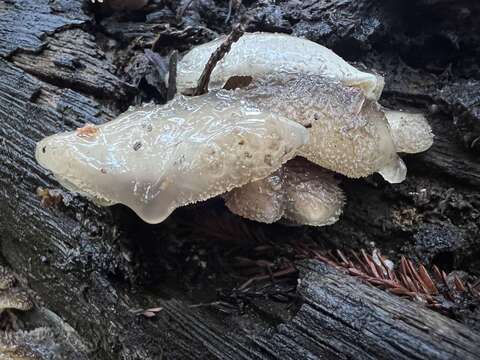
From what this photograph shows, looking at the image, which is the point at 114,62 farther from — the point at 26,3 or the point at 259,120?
the point at 259,120

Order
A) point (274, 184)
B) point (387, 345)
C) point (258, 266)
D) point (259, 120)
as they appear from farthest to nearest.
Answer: point (258, 266) → point (274, 184) → point (259, 120) → point (387, 345)

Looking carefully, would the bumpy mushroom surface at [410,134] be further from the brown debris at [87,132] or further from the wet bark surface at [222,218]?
the brown debris at [87,132]

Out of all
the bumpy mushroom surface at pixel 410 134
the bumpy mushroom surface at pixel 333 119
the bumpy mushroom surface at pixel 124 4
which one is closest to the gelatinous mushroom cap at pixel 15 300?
the bumpy mushroom surface at pixel 333 119

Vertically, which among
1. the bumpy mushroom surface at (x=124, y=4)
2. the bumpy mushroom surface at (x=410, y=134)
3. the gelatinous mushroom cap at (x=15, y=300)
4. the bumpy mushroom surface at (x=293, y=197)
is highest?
the bumpy mushroom surface at (x=124, y=4)

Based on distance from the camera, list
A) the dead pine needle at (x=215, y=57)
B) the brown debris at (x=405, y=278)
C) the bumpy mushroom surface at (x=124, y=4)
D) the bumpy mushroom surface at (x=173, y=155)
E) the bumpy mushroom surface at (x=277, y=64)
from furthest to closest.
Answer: the bumpy mushroom surface at (x=124, y=4), the bumpy mushroom surface at (x=277, y=64), the dead pine needle at (x=215, y=57), the brown debris at (x=405, y=278), the bumpy mushroom surface at (x=173, y=155)

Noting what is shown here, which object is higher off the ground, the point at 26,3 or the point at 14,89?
the point at 26,3

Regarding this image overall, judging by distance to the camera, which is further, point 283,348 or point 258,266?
point 258,266

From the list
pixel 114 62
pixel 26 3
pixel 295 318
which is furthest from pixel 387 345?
pixel 26 3

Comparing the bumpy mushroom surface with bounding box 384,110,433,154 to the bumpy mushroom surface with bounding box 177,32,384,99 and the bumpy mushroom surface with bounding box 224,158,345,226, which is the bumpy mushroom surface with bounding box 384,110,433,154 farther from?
the bumpy mushroom surface with bounding box 224,158,345,226
